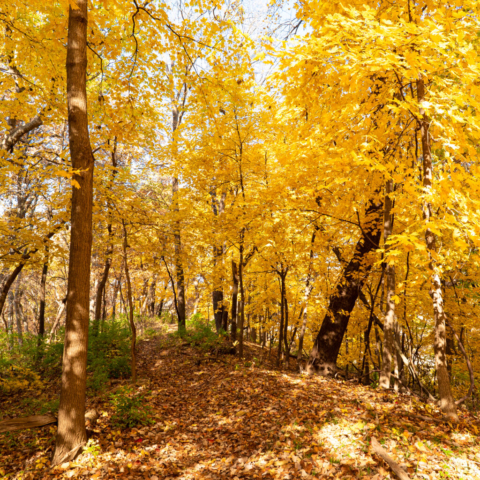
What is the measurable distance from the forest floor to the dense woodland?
247 millimetres

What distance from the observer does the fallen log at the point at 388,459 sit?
2879mm

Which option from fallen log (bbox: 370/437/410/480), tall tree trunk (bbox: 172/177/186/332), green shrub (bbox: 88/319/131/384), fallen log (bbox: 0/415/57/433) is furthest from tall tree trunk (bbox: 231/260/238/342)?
fallen log (bbox: 370/437/410/480)

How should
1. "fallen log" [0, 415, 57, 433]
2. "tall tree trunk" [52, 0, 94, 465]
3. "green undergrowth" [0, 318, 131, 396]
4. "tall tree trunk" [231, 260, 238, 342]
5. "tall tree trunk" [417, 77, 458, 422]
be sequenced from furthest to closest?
"tall tree trunk" [231, 260, 238, 342] → "green undergrowth" [0, 318, 131, 396] → "fallen log" [0, 415, 57, 433] → "tall tree trunk" [52, 0, 94, 465] → "tall tree trunk" [417, 77, 458, 422]

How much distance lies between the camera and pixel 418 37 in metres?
2.72

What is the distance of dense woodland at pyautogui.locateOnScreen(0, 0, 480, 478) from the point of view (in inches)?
125

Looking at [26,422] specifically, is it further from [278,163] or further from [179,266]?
[179,266]

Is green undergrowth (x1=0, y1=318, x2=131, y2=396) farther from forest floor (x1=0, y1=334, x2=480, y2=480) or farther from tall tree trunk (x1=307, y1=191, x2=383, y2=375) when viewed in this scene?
tall tree trunk (x1=307, y1=191, x2=383, y2=375)

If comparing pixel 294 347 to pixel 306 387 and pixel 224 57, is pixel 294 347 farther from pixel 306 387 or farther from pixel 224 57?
pixel 224 57

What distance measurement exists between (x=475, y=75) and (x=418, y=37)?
1.99ft

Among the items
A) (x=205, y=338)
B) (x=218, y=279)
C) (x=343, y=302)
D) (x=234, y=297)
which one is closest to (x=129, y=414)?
(x=234, y=297)

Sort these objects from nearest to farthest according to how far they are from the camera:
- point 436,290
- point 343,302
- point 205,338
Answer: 1. point 436,290
2. point 343,302
3. point 205,338

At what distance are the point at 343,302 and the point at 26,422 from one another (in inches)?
252

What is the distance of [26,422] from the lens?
4.64m

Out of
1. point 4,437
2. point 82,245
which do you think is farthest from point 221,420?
point 82,245
